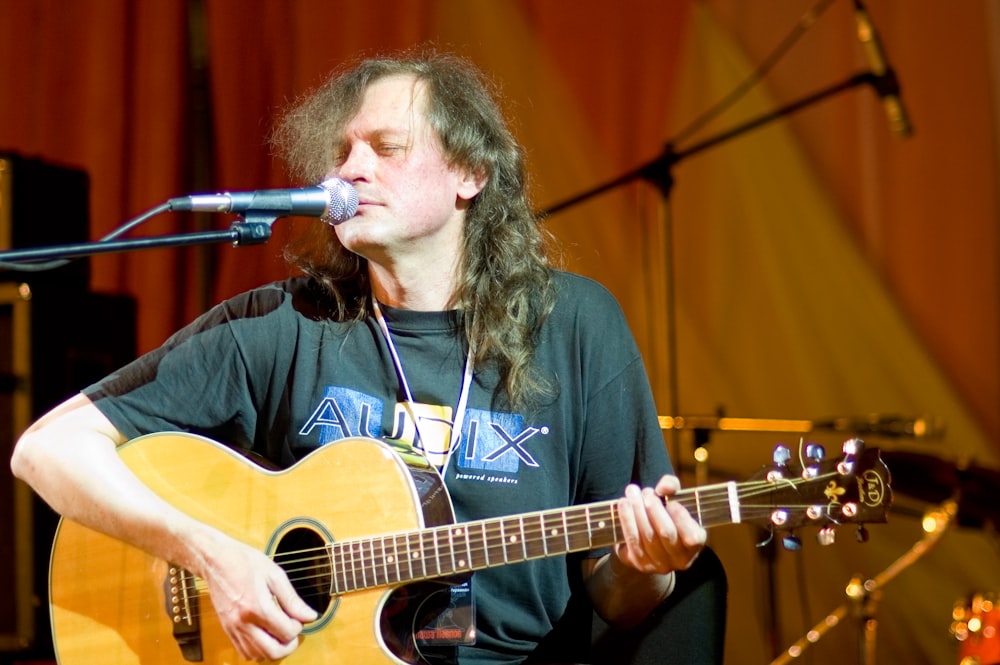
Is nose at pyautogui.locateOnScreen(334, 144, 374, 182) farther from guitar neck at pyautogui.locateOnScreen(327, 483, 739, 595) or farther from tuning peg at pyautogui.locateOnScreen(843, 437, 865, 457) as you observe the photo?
tuning peg at pyautogui.locateOnScreen(843, 437, 865, 457)

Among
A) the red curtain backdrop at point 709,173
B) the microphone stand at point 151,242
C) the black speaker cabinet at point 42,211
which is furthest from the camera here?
the red curtain backdrop at point 709,173

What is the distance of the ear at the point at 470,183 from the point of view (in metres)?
2.84

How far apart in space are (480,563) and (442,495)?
0.57 ft

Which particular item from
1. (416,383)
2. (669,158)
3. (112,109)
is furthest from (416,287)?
(112,109)

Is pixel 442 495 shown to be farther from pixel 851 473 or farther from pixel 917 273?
pixel 917 273

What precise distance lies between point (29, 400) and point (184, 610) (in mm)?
1458

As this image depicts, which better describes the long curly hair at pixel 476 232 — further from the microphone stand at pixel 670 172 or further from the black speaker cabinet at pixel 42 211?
the black speaker cabinet at pixel 42 211

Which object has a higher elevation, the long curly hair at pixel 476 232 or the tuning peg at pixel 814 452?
the long curly hair at pixel 476 232

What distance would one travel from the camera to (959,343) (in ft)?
14.3

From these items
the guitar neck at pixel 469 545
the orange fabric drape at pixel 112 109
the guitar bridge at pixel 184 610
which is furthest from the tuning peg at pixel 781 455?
the orange fabric drape at pixel 112 109

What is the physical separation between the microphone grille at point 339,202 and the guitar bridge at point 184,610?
812 millimetres

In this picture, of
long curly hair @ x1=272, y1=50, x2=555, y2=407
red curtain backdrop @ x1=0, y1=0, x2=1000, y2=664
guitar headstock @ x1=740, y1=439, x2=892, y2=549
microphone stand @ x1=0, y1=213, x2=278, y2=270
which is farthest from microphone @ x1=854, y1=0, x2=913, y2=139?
microphone stand @ x1=0, y1=213, x2=278, y2=270

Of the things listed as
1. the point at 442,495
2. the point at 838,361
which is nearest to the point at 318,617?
the point at 442,495

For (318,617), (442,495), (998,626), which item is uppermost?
(442,495)
